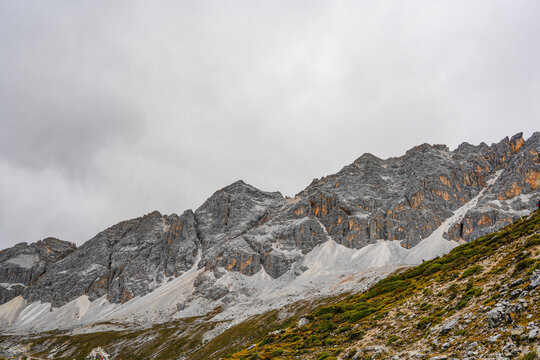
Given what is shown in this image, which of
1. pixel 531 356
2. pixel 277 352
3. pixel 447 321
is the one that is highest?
pixel 531 356

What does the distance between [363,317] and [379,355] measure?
13414 mm

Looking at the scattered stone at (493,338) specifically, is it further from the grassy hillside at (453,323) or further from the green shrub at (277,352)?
the green shrub at (277,352)

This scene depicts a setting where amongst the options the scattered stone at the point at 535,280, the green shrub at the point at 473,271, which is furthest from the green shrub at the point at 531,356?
the green shrub at the point at 473,271

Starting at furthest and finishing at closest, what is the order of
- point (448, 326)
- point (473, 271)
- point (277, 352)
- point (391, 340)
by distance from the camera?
1. point (277, 352)
2. point (473, 271)
3. point (391, 340)
4. point (448, 326)

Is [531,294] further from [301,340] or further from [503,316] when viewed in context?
[301,340]

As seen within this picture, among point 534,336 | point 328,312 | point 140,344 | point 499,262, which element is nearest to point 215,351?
point 140,344

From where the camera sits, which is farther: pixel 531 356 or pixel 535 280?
pixel 535 280

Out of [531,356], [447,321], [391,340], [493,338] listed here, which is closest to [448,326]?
[447,321]

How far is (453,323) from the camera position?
19500 millimetres

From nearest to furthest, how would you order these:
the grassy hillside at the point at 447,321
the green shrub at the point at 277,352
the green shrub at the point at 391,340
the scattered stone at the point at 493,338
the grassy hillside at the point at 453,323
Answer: the scattered stone at the point at 493,338
the grassy hillside at the point at 453,323
the grassy hillside at the point at 447,321
the green shrub at the point at 391,340
the green shrub at the point at 277,352

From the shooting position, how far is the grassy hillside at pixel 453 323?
51.1 feet

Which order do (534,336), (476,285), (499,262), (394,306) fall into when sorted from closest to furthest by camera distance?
(534,336)
(476,285)
(499,262)
(394,306)

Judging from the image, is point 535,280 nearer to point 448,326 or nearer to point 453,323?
point 453,323

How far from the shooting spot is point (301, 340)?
33531 mm
